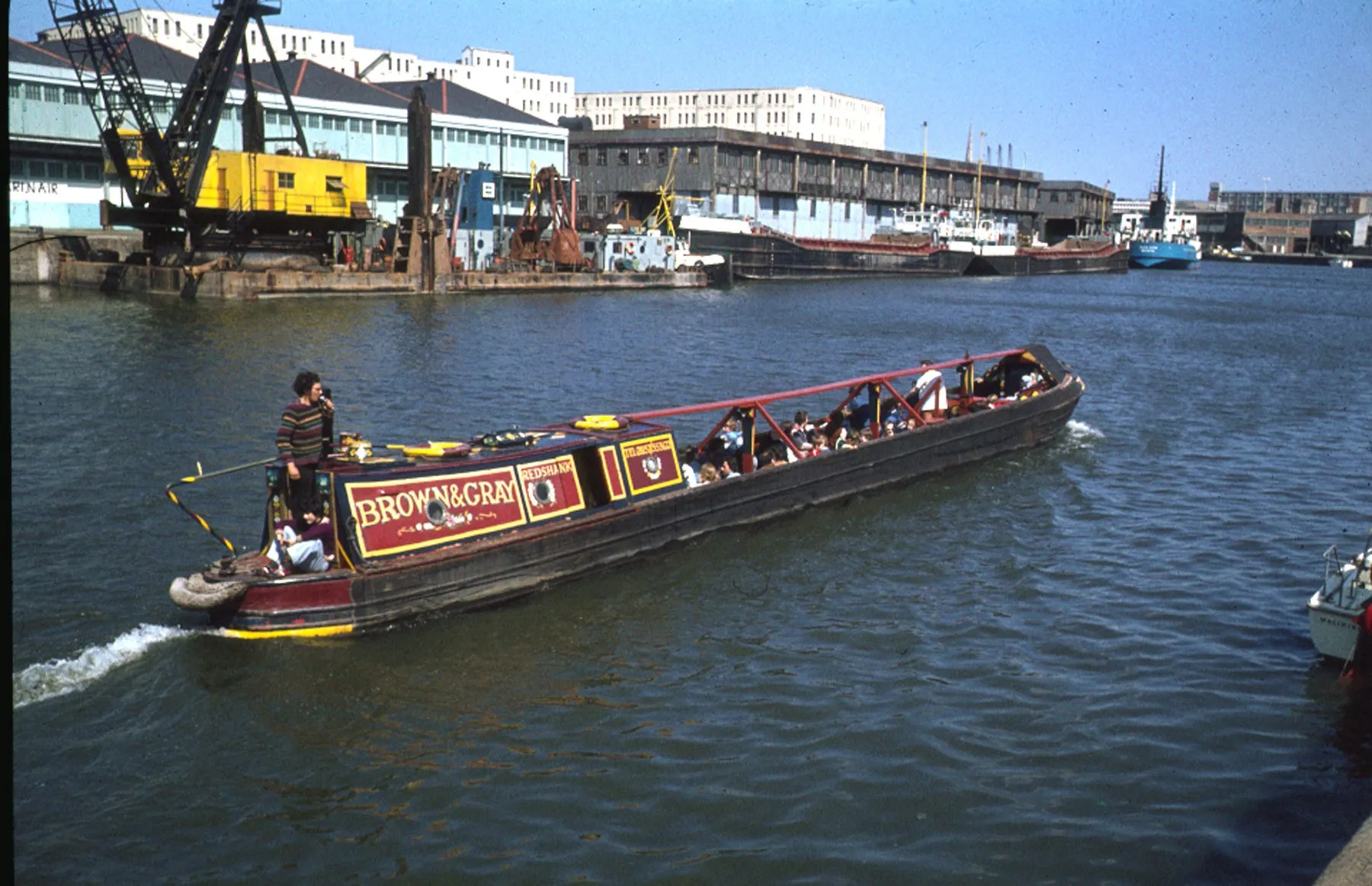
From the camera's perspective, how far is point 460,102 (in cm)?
7181

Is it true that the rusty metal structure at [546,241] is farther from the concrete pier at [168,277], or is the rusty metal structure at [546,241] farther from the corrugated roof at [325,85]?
the corrugated roof at [325,85]

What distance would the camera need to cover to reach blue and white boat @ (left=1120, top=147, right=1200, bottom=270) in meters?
125

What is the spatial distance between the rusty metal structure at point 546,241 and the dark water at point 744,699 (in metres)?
39.4

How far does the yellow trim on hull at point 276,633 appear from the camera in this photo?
11859 millimetres

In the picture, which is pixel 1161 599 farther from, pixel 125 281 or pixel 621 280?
pixel 621 280

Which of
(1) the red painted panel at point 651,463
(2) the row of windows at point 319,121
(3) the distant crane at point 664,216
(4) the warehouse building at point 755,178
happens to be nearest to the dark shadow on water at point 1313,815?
(1) the red painted panel at point 651,463

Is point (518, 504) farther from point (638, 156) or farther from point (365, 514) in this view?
point (638, 156)

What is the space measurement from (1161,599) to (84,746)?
12075 mm

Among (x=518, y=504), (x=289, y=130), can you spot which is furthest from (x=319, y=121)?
(x=518, y=504)

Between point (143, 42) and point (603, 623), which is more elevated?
point (143, 42)

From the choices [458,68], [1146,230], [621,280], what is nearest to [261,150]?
[621,280]

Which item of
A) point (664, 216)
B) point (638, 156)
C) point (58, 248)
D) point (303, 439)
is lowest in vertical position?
point (303, 439)

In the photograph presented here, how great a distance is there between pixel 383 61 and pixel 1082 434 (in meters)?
105

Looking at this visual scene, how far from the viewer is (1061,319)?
187 feet
